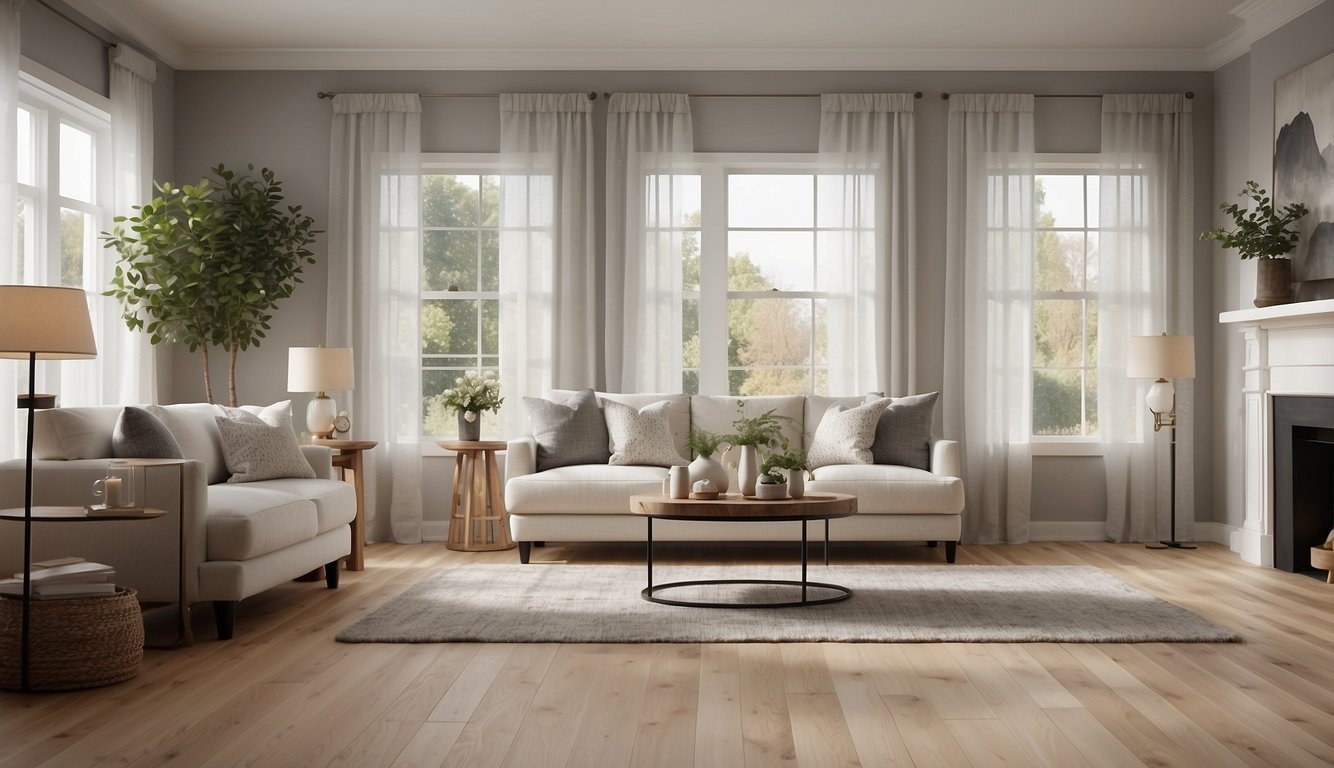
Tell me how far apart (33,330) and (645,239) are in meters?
4.12

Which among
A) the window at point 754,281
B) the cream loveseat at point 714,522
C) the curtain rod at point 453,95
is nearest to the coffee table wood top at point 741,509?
the cream loveseat at point 714,522

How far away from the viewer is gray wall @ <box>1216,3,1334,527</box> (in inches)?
242

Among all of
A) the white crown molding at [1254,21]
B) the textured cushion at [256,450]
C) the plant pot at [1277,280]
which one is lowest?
the textured cushion at [256,450]

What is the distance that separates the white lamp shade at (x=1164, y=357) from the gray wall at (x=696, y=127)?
63 centimetres

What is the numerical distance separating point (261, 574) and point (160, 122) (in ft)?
12.3

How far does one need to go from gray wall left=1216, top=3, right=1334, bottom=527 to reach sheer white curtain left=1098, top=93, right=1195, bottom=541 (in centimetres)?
18

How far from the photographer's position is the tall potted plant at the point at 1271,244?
589 cm

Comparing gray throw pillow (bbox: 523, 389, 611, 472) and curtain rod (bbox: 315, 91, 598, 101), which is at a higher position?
curtain rod (bbox: 315, 91, 598, 101)

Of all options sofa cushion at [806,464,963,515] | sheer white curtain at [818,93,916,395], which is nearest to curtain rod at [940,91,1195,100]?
sheer white curtain at [818,93,916,395]

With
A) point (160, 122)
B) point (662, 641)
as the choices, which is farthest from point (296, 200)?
point (662, 641)

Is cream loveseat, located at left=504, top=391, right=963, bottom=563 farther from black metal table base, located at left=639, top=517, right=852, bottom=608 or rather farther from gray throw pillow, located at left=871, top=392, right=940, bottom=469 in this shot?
black metal table base, located at left=639, top=517, right=852, bottom=608

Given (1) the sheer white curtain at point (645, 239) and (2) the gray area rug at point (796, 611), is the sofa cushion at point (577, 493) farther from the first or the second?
(1) the sheer white curtain at point (645, 239)

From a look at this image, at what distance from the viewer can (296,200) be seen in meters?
7.07

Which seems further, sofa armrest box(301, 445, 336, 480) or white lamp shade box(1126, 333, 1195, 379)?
white lamp shade box(1126, 333, 1195, 379)
